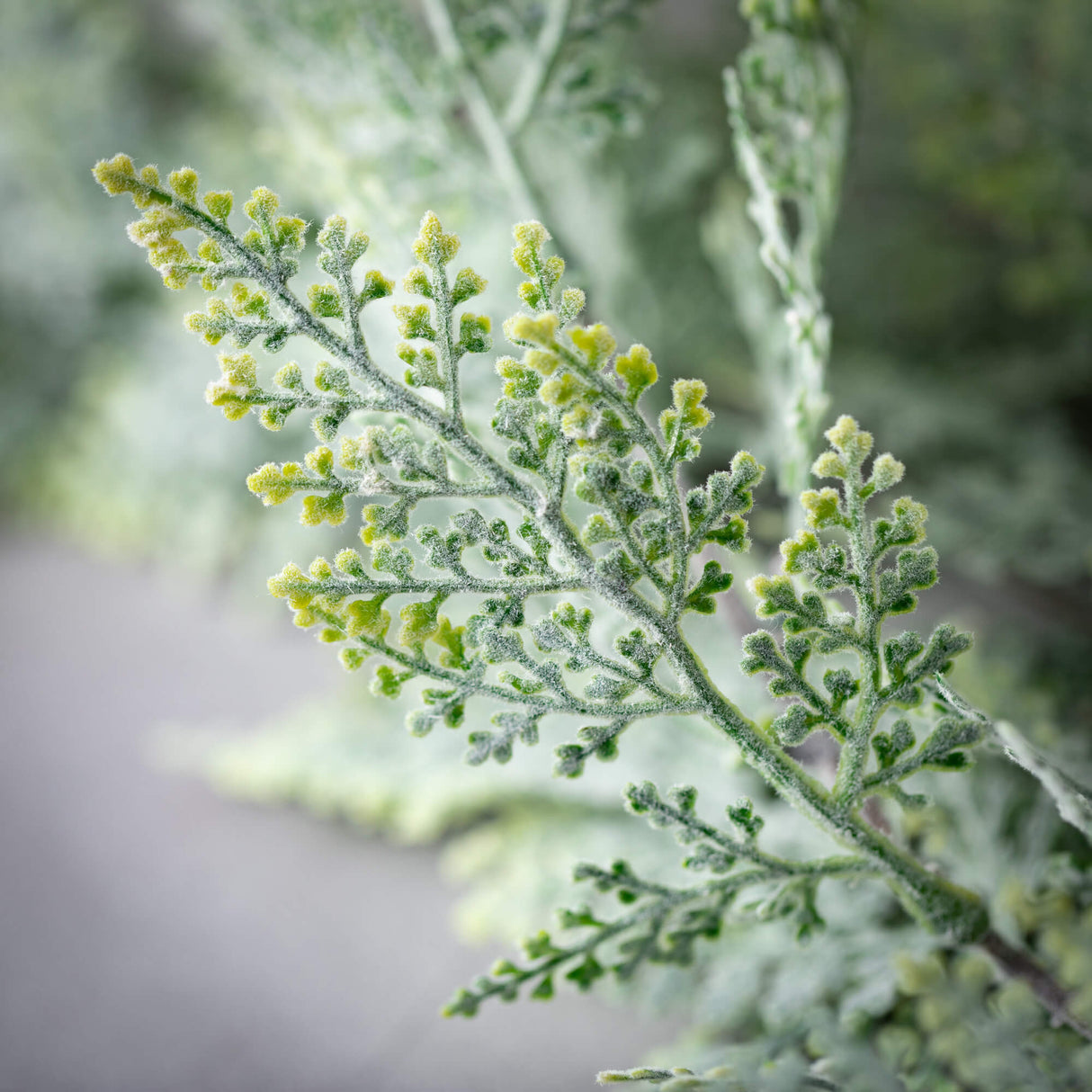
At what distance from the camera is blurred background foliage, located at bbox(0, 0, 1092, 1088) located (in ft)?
2.28

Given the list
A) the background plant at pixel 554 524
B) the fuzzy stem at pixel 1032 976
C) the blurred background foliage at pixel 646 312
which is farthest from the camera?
the blurred background foliage at pixel 646 312

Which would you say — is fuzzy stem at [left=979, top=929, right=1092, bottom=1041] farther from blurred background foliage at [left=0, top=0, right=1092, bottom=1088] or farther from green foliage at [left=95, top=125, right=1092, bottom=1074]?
green foliage at [left=95, top=125, right=1092, bottom=1074]

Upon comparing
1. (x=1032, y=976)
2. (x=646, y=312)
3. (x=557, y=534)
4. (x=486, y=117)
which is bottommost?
(x=1032, y=976)

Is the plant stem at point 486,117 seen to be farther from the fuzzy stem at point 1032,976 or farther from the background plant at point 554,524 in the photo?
the fuzzy stem at point 1032,976

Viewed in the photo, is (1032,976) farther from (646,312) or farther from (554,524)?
(646,312)

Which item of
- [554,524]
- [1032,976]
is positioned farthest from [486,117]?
[1032,976]

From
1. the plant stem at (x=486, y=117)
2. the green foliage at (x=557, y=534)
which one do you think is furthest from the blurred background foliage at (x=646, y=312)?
the green foliage at (x=557, y=534)

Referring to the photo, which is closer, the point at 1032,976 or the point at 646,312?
the point at 1032,976

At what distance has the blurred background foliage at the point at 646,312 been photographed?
0.69m

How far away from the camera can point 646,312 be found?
115 centimetres

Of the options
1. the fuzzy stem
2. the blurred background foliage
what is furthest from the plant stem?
the fuzzy stem

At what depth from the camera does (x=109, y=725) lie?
1403 millimetres

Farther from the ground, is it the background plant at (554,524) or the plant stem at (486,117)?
the plant stem at (486,117)

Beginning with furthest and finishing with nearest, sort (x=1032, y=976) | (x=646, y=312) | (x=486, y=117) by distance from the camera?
(x=646, y=312) < (x=486, y=117) < (x=1032, y=976)
